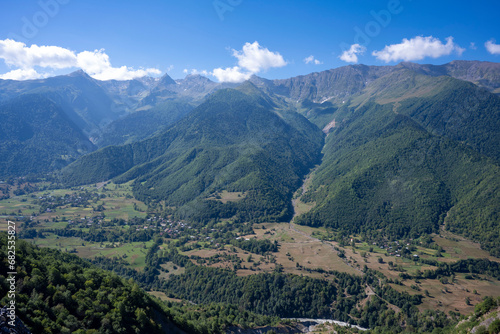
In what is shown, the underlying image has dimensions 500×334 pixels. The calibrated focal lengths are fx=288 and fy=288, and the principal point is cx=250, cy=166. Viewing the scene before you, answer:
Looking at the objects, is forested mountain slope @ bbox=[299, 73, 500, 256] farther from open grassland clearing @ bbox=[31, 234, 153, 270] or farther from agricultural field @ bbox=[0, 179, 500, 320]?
open grassland clearing @ bbox=[31, 234, 153, 270]

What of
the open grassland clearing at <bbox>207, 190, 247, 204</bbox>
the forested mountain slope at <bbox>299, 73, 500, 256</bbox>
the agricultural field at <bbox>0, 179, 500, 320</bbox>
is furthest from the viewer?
the open grassland clearing at <bbox>207, 190, 247, 204</bbox>

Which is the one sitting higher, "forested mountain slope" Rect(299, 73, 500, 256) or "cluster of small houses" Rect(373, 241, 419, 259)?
"forested mountain slope" Rect(299, 73, 500, 256)

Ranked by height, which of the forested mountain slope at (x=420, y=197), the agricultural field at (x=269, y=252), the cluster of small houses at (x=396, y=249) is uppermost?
the forested mountain slope at (x=420, y=197)

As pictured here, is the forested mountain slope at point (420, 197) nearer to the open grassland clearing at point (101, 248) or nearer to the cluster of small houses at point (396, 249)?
the cluster of small houses at point (396, 249)

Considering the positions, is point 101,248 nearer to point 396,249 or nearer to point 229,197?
point 229,197

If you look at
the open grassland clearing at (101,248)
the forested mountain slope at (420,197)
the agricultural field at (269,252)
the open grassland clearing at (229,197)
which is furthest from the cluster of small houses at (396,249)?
the open grassland clearing at (101,248)

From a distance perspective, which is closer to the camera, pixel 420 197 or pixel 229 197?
pixel 420 197

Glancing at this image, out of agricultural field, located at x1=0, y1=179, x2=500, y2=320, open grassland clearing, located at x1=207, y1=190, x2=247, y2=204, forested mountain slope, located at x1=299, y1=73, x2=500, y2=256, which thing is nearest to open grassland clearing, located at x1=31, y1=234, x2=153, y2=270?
agricultural field, located at x1=0, y1=179, x2=500, y2=320

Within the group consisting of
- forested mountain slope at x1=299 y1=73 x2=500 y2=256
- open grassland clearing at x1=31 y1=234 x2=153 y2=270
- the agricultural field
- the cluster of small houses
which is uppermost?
forested mountain slope at x1=299 y1=73 x2=500 y2=256

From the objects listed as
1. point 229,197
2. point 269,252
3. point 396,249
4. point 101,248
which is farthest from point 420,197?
point 101,248

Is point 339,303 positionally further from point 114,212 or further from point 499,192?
point 114,212

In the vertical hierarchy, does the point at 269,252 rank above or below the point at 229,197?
below
